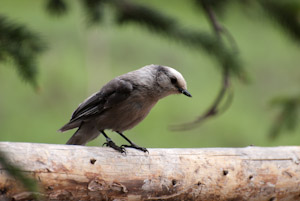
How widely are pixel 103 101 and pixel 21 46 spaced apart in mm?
1359

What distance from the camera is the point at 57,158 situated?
63.5 inches

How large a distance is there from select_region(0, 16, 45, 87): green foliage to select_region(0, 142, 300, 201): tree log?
701 millimetres

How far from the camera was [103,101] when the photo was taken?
2.10 m

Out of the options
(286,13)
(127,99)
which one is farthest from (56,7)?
(286,13)

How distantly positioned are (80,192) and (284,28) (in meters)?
1.08

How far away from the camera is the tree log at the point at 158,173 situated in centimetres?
156

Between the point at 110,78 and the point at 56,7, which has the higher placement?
the point at 110,78

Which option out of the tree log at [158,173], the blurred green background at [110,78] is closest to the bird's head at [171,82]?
the tree log at [158,173]

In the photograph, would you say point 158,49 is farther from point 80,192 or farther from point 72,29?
point 80,192

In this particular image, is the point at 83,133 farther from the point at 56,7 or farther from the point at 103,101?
the point at 56,7

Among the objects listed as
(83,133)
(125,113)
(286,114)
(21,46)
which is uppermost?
(286,114)

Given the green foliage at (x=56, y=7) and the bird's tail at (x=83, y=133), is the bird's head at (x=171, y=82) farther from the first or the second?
the green foliage at (x=56, y=7)

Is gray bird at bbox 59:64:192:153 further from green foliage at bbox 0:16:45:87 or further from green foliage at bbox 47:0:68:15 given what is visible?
green foliage at bbox 0:16:45:87

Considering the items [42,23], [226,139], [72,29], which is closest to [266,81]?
[226,139]
